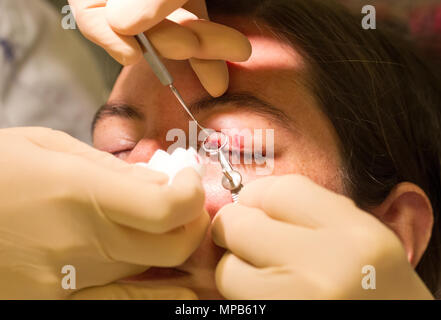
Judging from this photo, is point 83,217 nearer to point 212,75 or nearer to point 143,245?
point 143,245

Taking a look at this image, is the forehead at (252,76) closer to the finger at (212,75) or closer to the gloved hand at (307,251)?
the finger at (212,75)

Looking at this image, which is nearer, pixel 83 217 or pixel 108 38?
pixel 83 217

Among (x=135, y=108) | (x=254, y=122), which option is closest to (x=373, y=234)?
(x=254, y=122)

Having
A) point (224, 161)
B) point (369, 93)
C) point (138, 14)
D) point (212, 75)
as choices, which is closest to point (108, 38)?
point (138, 14)

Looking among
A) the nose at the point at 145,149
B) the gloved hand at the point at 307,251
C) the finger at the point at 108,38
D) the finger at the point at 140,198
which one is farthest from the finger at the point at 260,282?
the finger at the point at 108,38

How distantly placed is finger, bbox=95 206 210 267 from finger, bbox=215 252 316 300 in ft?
0.23

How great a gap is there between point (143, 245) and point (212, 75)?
0.38 meters

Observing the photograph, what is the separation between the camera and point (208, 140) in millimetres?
1027

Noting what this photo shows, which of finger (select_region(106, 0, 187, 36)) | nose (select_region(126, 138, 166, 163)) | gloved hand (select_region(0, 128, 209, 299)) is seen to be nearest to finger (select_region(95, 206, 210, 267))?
gloved hand (select_region(0, 128, 209, 299))

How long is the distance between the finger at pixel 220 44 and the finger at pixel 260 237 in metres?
0.32

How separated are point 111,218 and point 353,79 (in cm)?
64

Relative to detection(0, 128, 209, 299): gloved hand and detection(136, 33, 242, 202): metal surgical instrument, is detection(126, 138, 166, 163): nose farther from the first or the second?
detection(0, 128, 209, 299): gloved hand

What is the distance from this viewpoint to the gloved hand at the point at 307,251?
0.73 meters

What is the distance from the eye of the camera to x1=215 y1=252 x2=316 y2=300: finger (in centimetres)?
74
